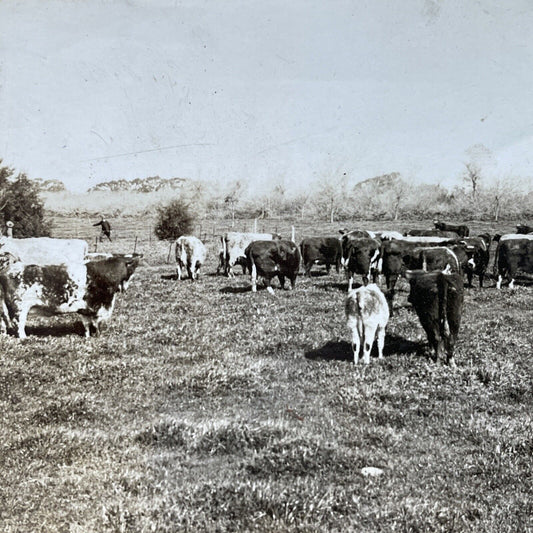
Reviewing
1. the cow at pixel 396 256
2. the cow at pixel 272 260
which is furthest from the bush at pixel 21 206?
the cow at pixel 396 256

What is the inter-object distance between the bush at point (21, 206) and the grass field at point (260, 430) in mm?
23137

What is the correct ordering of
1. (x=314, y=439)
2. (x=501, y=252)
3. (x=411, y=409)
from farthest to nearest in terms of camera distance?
(x=501, y=252)
(x=411, y=409)
(x=314, y=439)

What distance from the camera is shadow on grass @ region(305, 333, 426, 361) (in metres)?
11.1

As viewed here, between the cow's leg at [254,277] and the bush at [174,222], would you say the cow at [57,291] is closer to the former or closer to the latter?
the cow's leg at [254,277]

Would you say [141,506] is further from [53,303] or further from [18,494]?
[53,303]

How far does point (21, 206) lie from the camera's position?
35.3 metres

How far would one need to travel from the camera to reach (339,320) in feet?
47.3

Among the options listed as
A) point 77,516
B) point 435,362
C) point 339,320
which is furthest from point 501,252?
point 77,516

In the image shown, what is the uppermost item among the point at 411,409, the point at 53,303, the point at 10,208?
the point at 10,208

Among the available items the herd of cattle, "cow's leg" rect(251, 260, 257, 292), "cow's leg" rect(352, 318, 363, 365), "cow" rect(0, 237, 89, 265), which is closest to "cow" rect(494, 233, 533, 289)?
the herd of cattle

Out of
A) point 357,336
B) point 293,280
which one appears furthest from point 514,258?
point 357,336

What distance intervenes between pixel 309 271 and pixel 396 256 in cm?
613

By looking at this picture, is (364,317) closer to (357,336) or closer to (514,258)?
(357,336)

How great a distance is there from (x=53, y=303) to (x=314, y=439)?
303 inches
